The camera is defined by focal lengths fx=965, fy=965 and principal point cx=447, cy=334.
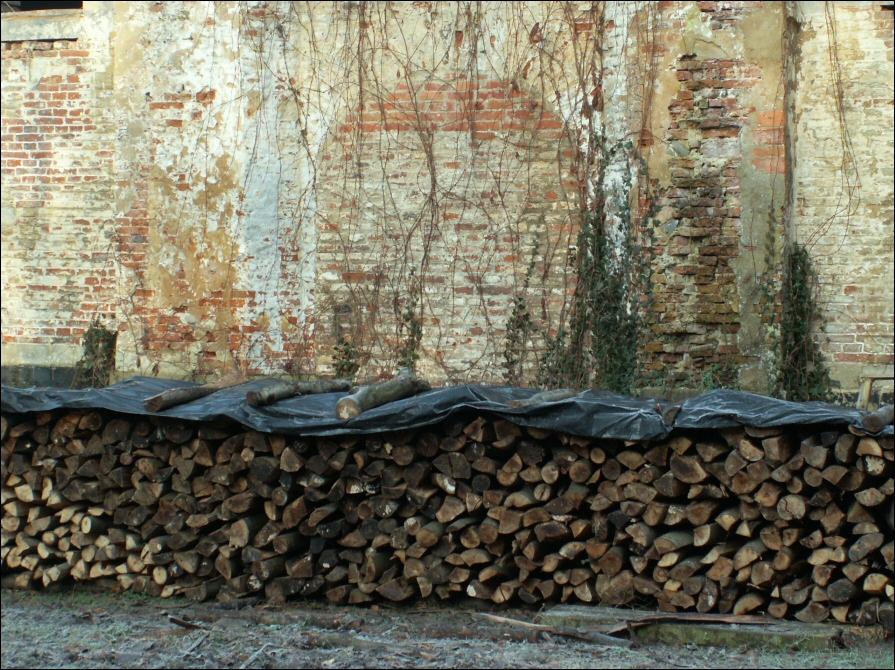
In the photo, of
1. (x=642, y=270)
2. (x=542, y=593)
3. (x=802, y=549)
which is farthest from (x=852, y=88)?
(x=542, y=593)

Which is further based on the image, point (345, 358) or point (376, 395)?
point (345, 358)

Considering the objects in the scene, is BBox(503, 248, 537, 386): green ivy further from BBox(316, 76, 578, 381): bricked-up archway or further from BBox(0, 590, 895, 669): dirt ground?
BBox(0, 590, 895, 669): dirt ground

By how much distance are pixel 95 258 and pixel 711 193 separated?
5228 millimetres

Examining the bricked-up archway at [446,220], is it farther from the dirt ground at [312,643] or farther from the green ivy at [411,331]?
the dirt ground at [312,643]

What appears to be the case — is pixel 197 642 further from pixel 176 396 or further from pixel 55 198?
pixel 55 198

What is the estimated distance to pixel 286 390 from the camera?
519 cm

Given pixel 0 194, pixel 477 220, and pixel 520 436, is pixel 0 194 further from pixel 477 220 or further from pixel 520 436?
pixel 520 436

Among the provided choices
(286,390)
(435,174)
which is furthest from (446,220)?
(286,390)

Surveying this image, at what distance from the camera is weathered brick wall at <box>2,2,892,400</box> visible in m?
7.24

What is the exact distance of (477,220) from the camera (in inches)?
305

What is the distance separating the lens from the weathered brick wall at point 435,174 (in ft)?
23.8

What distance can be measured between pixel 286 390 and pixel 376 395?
1.93 ft

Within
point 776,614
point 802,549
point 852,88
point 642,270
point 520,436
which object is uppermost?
point 852,88

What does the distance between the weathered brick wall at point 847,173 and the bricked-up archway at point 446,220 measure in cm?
187
